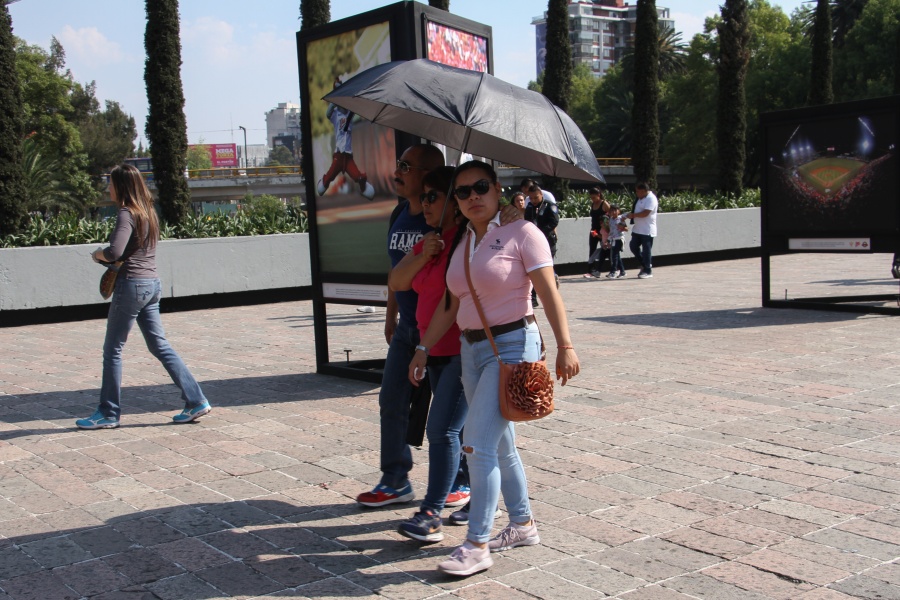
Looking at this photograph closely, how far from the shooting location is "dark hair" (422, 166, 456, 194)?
4.34 m

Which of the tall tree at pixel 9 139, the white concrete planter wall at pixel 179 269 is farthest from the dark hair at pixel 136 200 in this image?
the tall tree at pixel 9 139

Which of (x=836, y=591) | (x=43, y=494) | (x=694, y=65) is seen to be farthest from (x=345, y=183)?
(x=694, y=65)

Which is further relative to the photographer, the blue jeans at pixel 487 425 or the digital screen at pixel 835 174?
the digital screen at pixel 835 174

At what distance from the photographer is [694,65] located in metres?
68.7

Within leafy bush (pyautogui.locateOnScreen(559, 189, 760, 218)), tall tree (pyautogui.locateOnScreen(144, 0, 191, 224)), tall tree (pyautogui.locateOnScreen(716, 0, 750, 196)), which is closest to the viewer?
leafy bush (pyautogui.locateOnScreen(559, 189, 760, 218))

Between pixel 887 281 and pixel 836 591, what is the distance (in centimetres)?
1280

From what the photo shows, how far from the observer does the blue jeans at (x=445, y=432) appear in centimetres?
427

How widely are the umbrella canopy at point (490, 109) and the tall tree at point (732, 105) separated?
31215mm

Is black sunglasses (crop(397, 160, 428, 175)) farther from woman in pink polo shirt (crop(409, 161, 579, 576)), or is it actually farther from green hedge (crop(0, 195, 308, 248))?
green hedge (crop(0, 195, 308, 248))

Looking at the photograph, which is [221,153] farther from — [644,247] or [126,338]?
[126,338]

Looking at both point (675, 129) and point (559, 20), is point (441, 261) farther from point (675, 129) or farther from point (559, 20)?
point (675, 129)

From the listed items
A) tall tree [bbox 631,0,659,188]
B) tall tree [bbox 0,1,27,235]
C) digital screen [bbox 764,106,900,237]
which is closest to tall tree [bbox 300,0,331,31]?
tall tree [bbox 631,0,659,188]

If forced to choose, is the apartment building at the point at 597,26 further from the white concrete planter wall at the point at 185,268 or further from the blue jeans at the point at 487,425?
the blue jeans at the point at 487,425

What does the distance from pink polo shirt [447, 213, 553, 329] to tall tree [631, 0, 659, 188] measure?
31.2 meters
